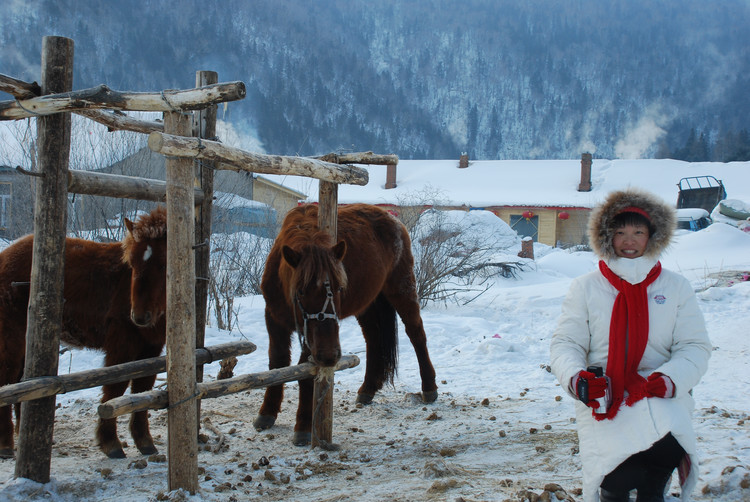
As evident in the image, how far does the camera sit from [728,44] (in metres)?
91.2

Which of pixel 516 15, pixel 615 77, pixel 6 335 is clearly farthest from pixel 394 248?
pixel 516 15

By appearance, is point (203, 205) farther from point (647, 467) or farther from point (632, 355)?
point (647, 467)

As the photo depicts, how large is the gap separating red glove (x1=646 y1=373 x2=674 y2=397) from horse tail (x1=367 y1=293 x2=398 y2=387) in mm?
3776

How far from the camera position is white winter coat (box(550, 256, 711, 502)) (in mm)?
2598

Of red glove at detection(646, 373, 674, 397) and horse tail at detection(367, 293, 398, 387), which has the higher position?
red glove at detection(646, 373, 674, 397)

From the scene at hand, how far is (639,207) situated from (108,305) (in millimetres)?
3713

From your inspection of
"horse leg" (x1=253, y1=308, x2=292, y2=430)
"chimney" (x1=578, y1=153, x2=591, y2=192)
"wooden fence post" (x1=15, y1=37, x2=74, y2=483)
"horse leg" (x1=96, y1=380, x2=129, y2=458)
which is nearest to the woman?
"horse leg" (x1=253, y1=308, x2=292, y2=430)

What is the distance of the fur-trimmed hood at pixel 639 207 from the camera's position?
2.91m

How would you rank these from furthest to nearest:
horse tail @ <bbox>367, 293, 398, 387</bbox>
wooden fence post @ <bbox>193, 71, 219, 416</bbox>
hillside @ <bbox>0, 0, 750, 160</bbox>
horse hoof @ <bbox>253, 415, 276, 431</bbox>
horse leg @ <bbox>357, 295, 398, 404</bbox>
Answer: hillside @ <bbox>0, 0, 750, 160</bbox> → horse tail @ <bbox>367, 293, 398, 387</bbox> → horse leg @ <bbox>357, 295, 398, 404</bbox> → horse hoof @ <bbox>253, 415, 276, 431</bbox> → wooden fence post @ <bbox>193, 71, 219, 416</bbox>

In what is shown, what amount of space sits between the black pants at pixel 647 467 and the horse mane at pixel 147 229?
3.24 metres

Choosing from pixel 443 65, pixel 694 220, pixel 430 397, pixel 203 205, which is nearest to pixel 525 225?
pixel 694 220

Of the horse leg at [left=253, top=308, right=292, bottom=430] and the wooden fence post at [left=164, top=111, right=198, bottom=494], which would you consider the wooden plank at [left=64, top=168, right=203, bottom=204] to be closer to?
the wooden fence post at [left=164, top=111, right=198, bottom=494]

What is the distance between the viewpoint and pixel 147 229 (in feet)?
13.5

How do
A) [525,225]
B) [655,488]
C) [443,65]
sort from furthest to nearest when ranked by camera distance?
[443,65], [525,225], [655,488]
